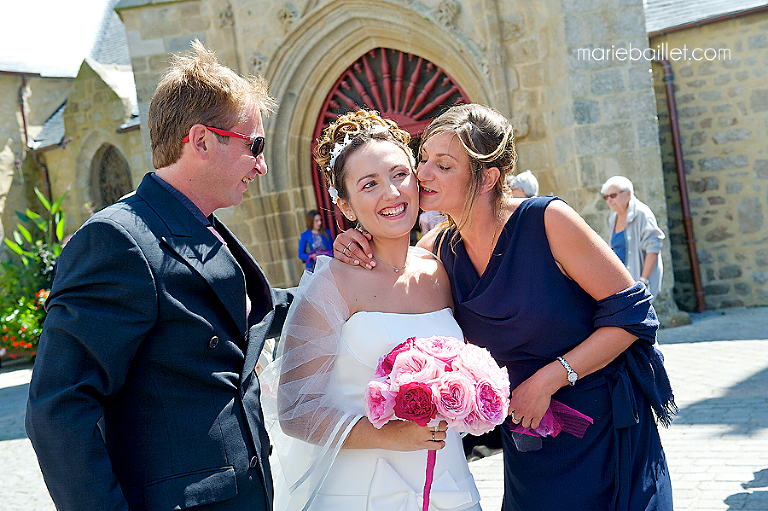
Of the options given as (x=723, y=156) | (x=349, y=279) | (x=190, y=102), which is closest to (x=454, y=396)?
(x=349, y=279)

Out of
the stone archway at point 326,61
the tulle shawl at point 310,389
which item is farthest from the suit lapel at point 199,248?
the stone archway at point 326,61

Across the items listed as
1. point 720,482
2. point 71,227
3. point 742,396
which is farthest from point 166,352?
point 71,227

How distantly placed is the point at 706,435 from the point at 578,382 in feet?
9.21

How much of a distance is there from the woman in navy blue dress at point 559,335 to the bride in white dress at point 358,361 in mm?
113

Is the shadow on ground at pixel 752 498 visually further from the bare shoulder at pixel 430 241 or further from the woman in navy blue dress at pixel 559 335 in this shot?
the bare shoulder at pixel 430 241

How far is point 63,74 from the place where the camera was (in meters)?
18.2

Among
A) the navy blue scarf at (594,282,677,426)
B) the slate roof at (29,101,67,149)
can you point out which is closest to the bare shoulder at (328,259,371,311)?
the navy blue scarf at (594,282,677,426)

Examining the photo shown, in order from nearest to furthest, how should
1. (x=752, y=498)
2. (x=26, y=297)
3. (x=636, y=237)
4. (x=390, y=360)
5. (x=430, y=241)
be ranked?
(x=390, y=360) < (x=430, y=241) < (x=752, y=498) < (x=636, y=237) < (x=26, y=297)

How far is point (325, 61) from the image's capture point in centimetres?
950

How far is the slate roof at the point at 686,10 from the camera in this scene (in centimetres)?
917

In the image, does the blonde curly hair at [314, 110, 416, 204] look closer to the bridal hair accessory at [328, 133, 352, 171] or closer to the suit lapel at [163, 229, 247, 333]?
the bridal hair accessory at [328, 133, 352, 171]

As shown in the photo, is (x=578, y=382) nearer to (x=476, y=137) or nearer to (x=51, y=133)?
(x=476, y=137)

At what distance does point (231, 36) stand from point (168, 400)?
876 centimetres

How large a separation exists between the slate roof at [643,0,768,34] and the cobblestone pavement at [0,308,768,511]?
441 centimetres
